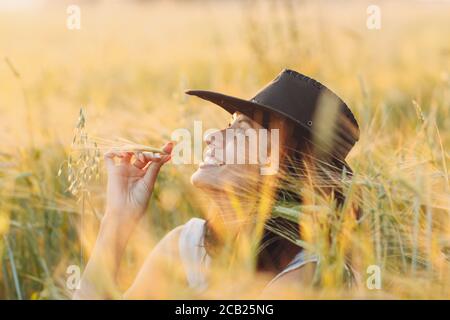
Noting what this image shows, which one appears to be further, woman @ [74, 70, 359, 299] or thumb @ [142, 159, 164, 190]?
thumb @ [142, 159, 164, 190]

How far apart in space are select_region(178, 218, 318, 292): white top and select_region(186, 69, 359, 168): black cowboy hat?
0.76ft

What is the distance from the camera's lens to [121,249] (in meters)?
2.01

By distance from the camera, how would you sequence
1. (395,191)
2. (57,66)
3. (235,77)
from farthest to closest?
(57,66)
(235,77)
(395,191)

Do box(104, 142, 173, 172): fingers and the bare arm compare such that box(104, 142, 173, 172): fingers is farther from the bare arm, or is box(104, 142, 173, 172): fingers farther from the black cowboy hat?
the black cowboy hat

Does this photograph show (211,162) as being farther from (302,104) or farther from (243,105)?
(302,104)

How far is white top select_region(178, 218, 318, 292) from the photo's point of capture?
184 cm

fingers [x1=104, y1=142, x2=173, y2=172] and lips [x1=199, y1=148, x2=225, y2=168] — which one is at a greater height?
fingers [x1=104, y1=142, x2=173, y2=172]

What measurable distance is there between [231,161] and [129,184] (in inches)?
11.0

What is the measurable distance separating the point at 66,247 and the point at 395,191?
1045 mm

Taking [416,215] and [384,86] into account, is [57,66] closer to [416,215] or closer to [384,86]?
[384,86]

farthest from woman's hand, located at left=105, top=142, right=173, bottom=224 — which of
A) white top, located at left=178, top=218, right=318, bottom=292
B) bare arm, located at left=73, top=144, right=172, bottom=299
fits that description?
white top, located at left=178, top=218, right=318, bottom=292

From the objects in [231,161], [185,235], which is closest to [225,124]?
[185,235]

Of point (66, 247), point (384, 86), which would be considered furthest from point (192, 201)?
point (384, 86)

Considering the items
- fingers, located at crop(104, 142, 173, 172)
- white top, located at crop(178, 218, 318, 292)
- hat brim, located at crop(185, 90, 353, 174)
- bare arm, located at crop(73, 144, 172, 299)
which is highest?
hat brim, located at crop(185, 90, 353, 174)
